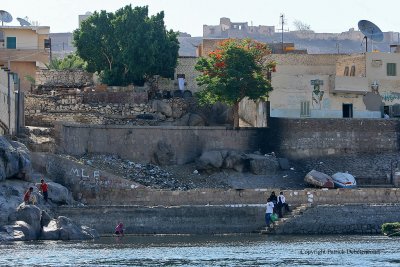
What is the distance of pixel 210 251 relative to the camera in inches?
2201

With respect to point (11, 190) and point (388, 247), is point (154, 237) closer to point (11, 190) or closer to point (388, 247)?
point (11, 190)

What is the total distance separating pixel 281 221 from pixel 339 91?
16.9m

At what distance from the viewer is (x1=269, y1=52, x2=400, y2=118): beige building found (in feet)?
261

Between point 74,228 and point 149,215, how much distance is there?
4238 mm

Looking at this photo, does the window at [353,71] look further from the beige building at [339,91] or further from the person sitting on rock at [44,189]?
the person sitting on rock at [44,189]

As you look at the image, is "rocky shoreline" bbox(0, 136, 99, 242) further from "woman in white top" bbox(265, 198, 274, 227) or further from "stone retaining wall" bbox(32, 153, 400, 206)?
"woman in white top" bbox(265, 198, 274, 227)

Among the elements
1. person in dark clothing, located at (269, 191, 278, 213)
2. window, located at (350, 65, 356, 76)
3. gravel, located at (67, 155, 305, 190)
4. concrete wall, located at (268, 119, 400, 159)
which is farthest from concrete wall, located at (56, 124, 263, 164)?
person in dark clothing, located at (269, 191, 278, 213)

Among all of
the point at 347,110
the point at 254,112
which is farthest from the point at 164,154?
the point at 347,110

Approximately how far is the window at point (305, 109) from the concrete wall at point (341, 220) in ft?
49.9

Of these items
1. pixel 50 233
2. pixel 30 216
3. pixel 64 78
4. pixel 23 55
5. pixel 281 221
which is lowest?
pixel 50 233

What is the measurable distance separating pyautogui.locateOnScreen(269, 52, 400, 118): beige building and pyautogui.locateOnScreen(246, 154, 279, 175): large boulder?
448cm

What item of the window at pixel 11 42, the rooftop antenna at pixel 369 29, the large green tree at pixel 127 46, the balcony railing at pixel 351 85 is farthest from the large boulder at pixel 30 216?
the window at pixel 11 42

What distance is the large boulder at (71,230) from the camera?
2376 inches

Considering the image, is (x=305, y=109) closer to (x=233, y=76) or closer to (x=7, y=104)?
(x=233, y=76)
